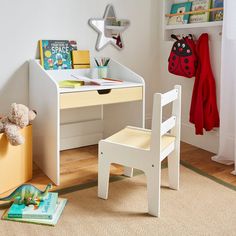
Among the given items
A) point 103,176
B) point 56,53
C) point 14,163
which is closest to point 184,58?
point 56,53

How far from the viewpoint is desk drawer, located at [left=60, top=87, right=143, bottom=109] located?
2.15m

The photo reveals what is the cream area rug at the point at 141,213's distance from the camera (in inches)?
66.2

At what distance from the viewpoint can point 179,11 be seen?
9.91 ft

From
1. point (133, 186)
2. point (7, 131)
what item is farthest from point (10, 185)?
point (133, 186)

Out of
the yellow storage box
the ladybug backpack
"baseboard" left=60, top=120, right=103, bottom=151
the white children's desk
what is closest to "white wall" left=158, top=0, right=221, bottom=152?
the ladybug backpack

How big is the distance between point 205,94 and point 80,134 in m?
1.10

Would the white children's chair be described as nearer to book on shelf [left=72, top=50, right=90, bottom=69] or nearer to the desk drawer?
the desk drawer

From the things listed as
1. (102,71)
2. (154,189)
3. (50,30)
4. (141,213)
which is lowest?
(141,213)

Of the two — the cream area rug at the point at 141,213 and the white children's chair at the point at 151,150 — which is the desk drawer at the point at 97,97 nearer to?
the white children's chair at the point at 151,150

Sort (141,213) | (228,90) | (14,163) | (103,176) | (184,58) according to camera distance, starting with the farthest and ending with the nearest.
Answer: (184,58) < (228,90) < (14,163) < (103,176) < (141,213)

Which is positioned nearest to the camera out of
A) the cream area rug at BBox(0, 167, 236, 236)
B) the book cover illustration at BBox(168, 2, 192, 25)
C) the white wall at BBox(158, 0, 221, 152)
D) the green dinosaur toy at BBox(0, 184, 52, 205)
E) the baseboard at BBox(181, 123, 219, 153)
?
the cream area rug at BBox(0, 167, 236, 236)

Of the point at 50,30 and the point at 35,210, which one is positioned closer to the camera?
the point at 35,210

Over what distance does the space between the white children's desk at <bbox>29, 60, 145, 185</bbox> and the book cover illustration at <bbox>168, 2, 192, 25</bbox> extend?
71 centimetres

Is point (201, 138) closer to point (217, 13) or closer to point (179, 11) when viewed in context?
point (217, 13)
